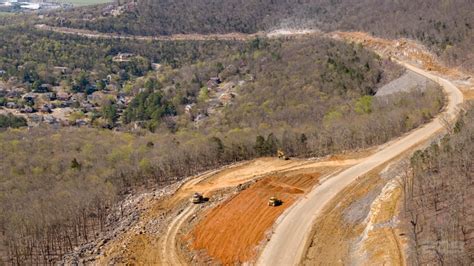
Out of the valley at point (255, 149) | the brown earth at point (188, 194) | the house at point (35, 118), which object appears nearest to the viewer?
the valley at point (255, 149)

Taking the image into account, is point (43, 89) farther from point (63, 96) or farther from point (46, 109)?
point (46, 109)

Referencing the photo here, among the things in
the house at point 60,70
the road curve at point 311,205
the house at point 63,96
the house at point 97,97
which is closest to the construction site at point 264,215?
the road curve at point 311,205

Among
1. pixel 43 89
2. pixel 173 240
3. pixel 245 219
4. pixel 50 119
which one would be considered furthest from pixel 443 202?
pixel 43 89

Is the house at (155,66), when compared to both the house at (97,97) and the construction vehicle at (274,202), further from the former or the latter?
the construction vehicle at (274,202)

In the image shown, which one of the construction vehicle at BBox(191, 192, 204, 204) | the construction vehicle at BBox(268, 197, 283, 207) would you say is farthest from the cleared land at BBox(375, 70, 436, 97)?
the construction vehicle at BBox(191, 192, 204, 204)

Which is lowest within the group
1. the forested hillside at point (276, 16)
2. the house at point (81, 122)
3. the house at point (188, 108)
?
the house at point (81, 122)

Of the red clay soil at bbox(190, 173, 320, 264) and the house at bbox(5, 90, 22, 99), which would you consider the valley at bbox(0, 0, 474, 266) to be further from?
the house at bbox(5, 90, 22, 99)
